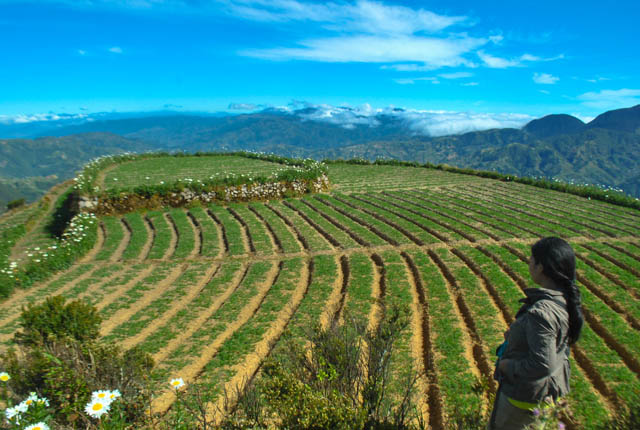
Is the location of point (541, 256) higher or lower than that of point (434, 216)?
higher

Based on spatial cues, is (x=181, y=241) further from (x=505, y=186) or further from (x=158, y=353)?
(x=505, y=186)

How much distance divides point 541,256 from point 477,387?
1572 millimetres

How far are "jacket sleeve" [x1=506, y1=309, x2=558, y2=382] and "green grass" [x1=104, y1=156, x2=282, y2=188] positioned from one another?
23553 millimetres

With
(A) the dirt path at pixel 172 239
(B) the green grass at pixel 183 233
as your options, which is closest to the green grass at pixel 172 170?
(B) the green grass at pixel 183 233

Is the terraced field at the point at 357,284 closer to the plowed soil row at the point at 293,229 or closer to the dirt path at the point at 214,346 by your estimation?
the dirt path at the point at 214,346

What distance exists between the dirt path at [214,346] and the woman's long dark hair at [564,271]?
614 centimetres

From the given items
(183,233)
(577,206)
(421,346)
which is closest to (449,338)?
(421,346)

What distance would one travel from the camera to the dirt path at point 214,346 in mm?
6094

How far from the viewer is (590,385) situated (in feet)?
21.5

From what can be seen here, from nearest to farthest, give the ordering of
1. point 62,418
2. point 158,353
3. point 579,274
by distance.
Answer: point 62,418 → point 158,353 → point 579,274

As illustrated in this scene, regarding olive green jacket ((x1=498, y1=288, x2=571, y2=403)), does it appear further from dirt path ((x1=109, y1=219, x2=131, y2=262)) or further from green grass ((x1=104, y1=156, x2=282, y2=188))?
green grass ((x1=104, y1=156, x2=282, y2=188))

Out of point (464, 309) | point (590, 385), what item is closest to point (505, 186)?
point (464, 309)

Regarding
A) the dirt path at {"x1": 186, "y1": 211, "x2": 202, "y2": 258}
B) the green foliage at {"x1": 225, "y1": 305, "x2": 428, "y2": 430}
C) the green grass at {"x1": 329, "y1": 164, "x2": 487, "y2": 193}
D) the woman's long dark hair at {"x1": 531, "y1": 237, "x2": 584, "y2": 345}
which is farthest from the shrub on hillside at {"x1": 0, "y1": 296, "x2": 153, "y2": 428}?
the green grass at {"x1": 329, "y1": 164, "x2": 487, "y2": 193}

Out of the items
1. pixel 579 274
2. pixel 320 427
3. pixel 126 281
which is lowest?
pixel 126 281
